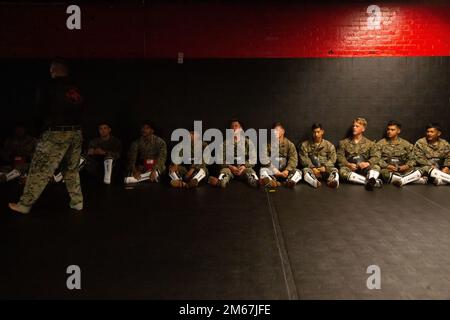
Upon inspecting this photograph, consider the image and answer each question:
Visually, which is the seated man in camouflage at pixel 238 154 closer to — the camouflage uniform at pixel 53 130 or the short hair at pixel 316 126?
the short hair at pixel 316 126

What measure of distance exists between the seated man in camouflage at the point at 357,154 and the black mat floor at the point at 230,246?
91cm

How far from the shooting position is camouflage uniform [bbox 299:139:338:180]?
6449 mm

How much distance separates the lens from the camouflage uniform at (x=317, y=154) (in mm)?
6449

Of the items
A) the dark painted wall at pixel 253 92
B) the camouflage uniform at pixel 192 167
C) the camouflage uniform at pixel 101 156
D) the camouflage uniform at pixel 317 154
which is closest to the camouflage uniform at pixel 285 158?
the camouflage uniform at pixel 317 154

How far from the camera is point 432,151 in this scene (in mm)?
6352

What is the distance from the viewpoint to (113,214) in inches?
175

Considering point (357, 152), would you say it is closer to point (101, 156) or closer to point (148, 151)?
point (148, 151)

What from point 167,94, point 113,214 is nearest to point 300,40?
point 167,94

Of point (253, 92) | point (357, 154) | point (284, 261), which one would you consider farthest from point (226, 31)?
point (284, 261)

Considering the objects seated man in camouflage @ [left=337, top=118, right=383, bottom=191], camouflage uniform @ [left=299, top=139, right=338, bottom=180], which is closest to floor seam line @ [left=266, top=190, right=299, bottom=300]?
camouflage uniform @ [left=299, top=139, right=338, bottom=180]

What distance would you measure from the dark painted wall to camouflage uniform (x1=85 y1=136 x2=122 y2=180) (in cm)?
37

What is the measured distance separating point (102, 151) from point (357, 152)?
4215mm

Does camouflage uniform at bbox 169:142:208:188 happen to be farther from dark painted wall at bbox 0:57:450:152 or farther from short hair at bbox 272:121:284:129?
short hair at bbox 272:121:284:129

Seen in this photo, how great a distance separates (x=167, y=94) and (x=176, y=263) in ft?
14.3
